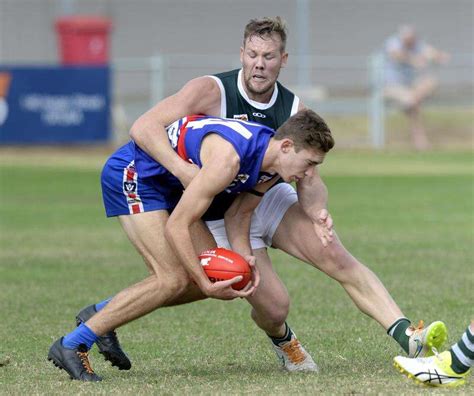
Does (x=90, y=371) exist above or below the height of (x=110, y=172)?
below

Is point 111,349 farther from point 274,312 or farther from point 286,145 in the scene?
point 286,145

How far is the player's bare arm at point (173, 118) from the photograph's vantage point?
7.09 metres

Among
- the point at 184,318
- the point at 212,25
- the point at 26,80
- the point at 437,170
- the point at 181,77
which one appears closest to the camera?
the point at 184,318

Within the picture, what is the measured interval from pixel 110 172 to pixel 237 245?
85cm

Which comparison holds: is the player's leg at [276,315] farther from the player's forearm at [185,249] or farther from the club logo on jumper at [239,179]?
the club logo on jumper at [239,179]

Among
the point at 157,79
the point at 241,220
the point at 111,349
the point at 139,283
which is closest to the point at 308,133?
the point at 241,220

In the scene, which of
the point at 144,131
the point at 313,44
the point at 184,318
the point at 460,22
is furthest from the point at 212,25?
the point at 144,131

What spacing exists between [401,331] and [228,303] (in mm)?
3636

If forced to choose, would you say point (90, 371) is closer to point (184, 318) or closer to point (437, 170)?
point (184, 318)

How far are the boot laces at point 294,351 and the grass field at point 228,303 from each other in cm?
12

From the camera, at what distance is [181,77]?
33219mm

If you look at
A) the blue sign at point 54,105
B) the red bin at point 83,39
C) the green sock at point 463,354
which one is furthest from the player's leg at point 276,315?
the red bin at point 83,39

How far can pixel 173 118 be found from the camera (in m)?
7.46

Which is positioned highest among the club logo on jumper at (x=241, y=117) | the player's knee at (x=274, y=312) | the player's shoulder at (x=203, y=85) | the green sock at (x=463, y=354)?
the player's shoulder at (x=203, y=85)
